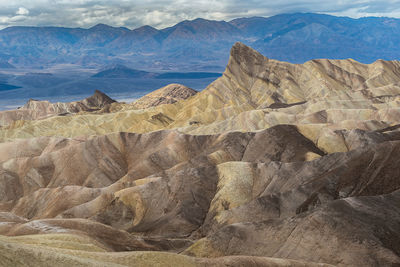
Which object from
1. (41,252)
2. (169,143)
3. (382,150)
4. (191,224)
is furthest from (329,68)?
(41,252)

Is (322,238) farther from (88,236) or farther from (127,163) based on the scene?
(127,163)

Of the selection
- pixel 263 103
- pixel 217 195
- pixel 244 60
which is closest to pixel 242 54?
pixel 244 60

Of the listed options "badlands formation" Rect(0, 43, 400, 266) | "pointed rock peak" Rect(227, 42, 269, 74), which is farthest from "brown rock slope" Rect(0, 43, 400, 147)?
"badlands formation" Rect(0, 43, 400, 266)

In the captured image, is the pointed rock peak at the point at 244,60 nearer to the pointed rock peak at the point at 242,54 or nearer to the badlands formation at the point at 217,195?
the pointed rock peak at the point at 242,54

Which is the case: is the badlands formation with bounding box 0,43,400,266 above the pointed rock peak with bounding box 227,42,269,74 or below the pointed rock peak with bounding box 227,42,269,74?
below

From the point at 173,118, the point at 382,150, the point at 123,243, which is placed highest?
the point at 382,150

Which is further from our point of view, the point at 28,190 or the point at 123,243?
the point at 28,190

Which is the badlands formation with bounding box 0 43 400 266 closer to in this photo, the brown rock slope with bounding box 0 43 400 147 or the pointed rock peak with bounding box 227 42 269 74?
the brown rock slope with bounding box 0 43 400 147

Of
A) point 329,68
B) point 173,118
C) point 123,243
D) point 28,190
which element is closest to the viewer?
point 123,243

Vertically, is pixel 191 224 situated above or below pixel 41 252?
below
